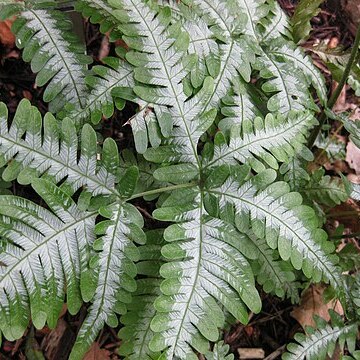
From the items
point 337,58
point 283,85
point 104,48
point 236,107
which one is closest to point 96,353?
point 236,107

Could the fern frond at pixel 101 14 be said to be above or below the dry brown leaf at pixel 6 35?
above

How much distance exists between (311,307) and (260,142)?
1.05 meters

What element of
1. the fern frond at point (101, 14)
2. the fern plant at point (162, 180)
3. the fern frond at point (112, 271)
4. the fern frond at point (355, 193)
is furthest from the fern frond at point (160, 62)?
the fern frond at point (355, 193)

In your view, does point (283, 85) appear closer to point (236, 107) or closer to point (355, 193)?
point (236, 107)

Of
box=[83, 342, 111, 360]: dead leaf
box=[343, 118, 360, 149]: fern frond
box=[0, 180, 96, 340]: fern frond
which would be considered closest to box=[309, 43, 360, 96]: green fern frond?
box=[343, 118, 360, 149]: fern frond

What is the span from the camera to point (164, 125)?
1610mm

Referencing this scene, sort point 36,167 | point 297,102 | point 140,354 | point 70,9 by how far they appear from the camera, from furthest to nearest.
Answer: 1. point 70,9
2. point 297,102
3. point 140,354
4. point 36,167

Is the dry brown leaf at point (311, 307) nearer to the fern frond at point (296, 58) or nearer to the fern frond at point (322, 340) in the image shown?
the fern frond at point (322, 340)

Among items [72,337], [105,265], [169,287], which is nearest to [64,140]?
[105,265]

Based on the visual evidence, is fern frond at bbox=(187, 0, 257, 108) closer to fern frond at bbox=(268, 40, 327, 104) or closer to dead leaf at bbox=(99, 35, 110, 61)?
fern frond at bbox=(268, 40, 327, 104)

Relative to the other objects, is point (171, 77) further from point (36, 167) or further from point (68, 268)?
point (68, 268)

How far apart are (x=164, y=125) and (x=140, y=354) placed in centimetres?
72

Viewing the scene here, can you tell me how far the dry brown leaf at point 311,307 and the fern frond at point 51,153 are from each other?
1.25 meters

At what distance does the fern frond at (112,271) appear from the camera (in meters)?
1.46
